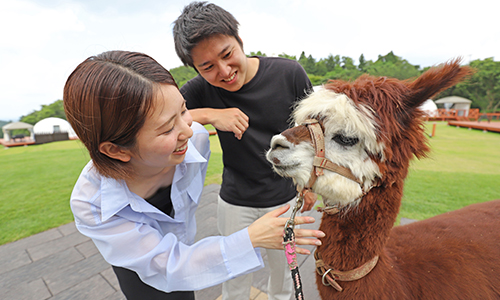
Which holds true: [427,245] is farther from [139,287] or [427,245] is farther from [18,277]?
[18,277]

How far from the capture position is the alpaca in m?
0.93

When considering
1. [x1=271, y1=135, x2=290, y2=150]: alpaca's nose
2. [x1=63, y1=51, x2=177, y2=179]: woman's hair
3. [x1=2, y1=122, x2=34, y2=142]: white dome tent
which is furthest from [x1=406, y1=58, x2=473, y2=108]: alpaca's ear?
[x1=2, y1=122, x2=34, y2=142]: white dome tent

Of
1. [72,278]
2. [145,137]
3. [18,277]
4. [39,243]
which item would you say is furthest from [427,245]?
[39,243]

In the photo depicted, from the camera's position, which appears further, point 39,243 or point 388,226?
point 39,243

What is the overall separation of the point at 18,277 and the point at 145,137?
296cm

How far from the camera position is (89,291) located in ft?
7.47

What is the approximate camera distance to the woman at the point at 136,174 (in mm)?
925

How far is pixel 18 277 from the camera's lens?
2510 millimetres

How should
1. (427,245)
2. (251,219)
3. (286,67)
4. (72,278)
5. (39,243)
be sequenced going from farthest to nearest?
1. (39,243)
2. (72,278)
3. (251,219)
4. (286,67)
5. (427,245)

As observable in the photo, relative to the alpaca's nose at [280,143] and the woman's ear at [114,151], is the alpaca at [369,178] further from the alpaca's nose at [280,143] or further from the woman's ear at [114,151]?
the woman's ear at [114,151]

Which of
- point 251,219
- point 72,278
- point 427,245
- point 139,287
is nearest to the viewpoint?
point 427,245

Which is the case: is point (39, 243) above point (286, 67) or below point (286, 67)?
below

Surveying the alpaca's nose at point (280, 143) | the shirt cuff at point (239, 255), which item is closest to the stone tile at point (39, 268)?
the shirt cuff at point (239, 255)

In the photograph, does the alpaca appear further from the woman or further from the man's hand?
the man's hand
